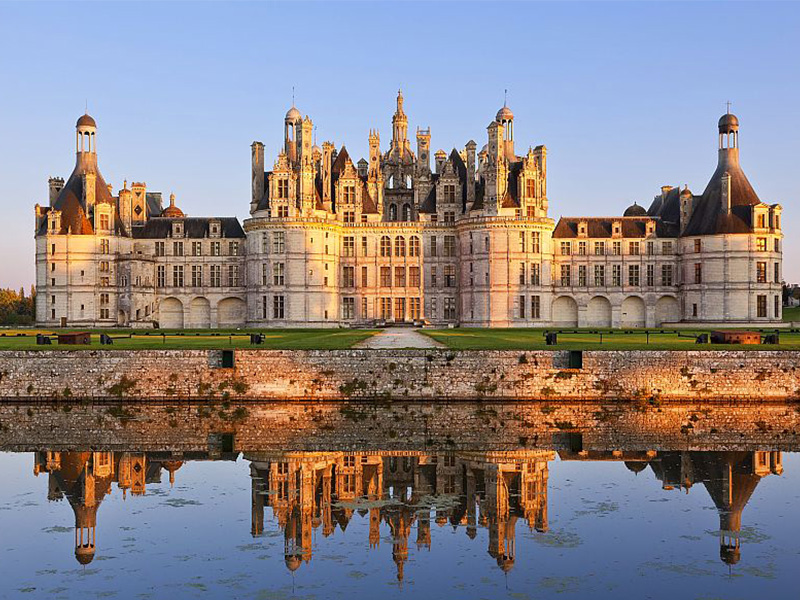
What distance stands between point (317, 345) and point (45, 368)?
39.7 feet

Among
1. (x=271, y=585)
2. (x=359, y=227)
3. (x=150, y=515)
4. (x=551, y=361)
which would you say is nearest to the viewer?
(x=271, y=585)

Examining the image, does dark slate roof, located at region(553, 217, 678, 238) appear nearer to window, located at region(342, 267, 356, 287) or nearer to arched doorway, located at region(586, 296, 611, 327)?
arched doorway, located at region(586, 296, 611, 327)

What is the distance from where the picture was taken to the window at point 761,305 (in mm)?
79750

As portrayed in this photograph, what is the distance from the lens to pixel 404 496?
23125 mm

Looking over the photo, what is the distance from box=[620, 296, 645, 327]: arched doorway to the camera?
84.8 metres

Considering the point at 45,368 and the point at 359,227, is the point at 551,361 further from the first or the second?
the point at 359,227

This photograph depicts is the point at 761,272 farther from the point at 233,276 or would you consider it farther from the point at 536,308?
the point at 233,276

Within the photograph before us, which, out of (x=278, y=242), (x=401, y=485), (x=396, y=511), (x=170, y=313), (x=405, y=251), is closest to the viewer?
(x=396, y=511)

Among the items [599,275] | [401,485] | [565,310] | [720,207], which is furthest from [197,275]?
[401,485]

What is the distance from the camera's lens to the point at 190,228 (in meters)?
86.6

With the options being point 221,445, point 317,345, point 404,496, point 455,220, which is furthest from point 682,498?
point 455,220

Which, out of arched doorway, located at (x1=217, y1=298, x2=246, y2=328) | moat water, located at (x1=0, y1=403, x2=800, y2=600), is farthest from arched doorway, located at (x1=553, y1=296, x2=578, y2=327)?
moat water, located at (x1=0, y1=403, x2=800, y2=600)

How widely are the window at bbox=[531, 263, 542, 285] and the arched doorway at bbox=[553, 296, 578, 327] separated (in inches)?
212

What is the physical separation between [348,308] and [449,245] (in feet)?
35.5
